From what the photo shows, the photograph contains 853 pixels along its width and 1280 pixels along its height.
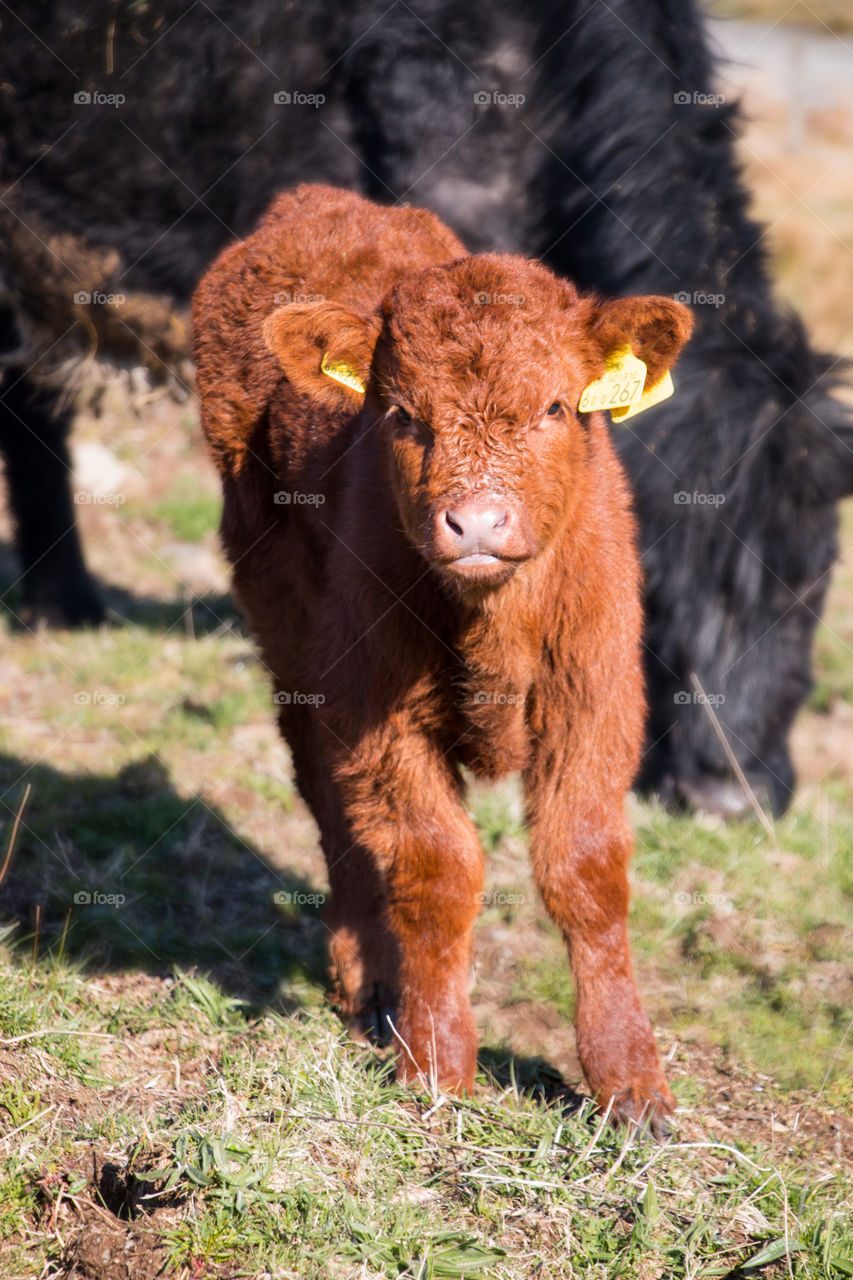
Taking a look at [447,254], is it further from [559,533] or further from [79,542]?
[79,542]

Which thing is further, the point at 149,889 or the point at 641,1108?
the point at 149,889

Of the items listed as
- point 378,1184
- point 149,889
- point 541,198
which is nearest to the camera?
point 378,1184

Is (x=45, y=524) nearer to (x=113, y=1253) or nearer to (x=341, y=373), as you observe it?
(x=341, y=373)

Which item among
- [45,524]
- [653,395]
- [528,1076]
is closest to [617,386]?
[653,395]

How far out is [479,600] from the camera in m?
3.46

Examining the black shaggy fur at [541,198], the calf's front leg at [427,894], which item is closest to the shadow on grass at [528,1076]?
the calf's front leg at [427,894]

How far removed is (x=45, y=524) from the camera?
8211mm

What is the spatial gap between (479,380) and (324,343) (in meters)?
0.56

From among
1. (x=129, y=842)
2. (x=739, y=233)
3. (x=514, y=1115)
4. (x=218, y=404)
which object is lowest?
(x=129, y=842)

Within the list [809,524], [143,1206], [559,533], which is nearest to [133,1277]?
[143,1206]

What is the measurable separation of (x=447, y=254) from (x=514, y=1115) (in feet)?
9.17

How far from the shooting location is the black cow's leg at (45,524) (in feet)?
26.3

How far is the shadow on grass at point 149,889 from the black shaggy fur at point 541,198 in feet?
7.00

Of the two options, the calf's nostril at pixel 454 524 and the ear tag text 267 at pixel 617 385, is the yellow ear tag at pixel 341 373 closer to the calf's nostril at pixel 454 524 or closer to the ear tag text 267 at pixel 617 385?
the ear tag text 267 at pixel 617 385
